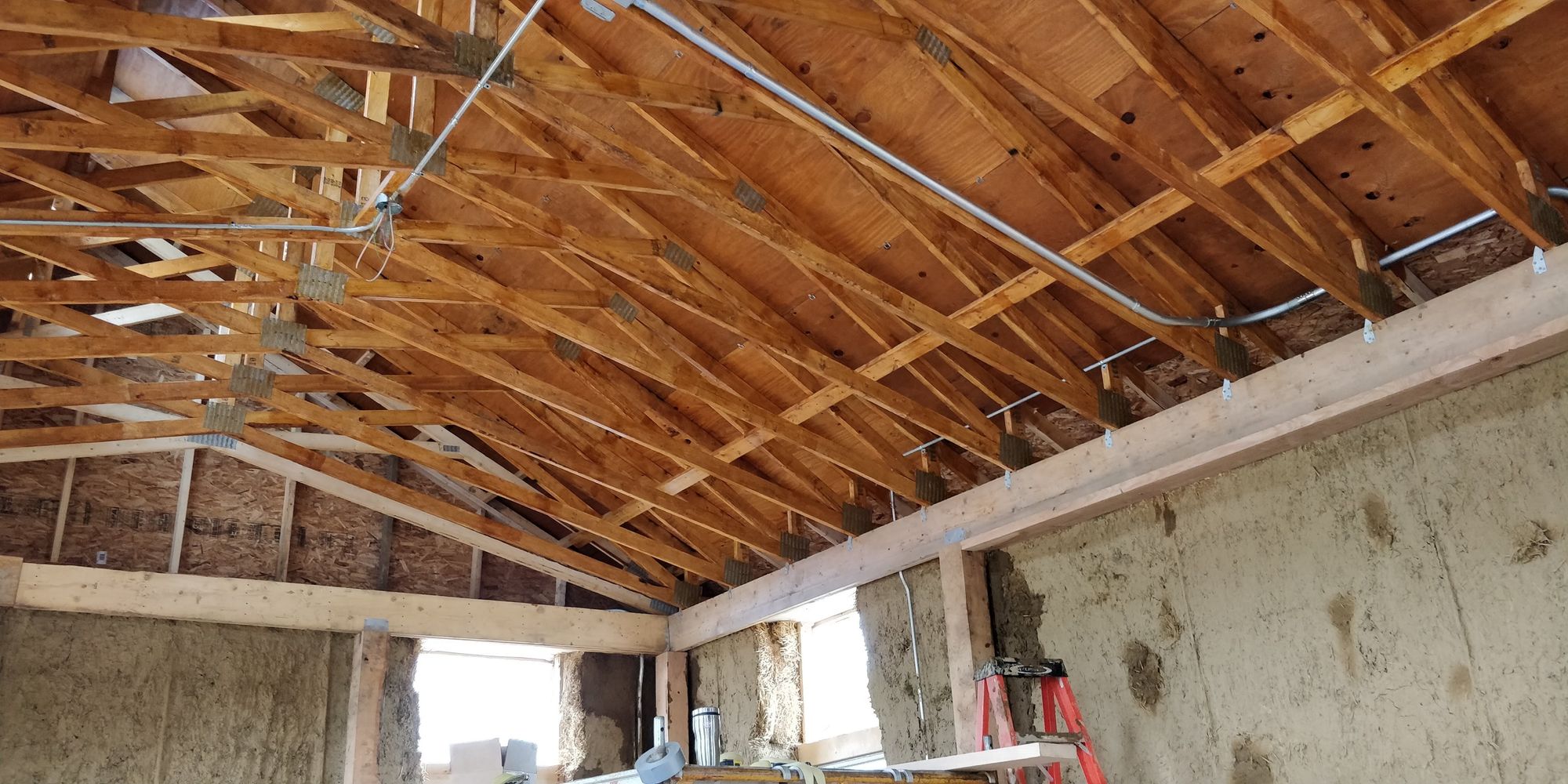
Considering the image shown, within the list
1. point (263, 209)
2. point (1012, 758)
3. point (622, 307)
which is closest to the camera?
point (1012, 758)

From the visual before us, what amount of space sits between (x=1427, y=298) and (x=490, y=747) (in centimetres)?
578

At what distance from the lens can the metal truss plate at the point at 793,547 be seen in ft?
24.6

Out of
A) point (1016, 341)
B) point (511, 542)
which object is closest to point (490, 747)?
point (511, 542)

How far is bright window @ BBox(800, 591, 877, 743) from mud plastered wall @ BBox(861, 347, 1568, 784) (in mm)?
1749

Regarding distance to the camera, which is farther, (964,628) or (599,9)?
(964,628)

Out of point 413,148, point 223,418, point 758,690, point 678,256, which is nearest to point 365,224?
point 413,148

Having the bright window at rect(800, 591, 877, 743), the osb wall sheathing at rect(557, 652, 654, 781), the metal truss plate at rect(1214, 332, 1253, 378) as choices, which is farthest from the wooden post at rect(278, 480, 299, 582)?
the metal truss plate at rect(1214, 332, 1253, 378)

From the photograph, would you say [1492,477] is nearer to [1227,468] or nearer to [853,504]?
[1227,468]

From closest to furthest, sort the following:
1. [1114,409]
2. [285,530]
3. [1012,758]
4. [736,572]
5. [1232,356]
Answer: [1012,758], [1232,356], [1114,409], [285,530], [736,572]

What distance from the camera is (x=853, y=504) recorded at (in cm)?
716

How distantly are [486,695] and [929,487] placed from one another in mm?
3350

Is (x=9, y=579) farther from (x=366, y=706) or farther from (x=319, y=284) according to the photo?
(x=319, y=284)

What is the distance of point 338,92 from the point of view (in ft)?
17.1

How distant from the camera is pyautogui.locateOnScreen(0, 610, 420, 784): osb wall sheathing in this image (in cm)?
629
